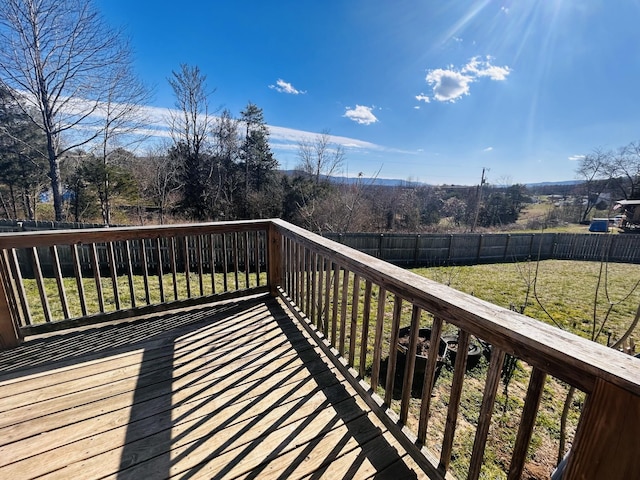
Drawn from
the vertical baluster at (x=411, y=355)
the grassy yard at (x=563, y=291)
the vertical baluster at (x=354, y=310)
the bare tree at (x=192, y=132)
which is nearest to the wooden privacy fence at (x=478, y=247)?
the grassy yard at (x=563, y=291)

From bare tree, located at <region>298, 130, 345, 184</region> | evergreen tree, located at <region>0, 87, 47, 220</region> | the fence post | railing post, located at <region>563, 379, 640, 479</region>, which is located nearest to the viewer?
railing post, located at <region>563, 379, 640, 479</region>

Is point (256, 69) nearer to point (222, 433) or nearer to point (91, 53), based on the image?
point (91, 53)

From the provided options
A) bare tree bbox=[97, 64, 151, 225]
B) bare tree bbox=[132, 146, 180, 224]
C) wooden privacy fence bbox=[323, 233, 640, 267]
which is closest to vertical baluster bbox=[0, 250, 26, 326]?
wooden privacy fence bbox=[323, 233, 640, 267]

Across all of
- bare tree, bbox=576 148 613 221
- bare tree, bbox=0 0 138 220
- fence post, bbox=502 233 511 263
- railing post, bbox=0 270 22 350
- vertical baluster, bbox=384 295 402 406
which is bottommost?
fence post, bbox=502 233 511 263

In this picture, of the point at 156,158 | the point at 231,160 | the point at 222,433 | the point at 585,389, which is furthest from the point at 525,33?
the point at 231,160

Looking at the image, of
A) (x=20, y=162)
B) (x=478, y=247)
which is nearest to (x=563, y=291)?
(x=478, y=247)

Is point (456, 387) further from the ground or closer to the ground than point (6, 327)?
further from the ground

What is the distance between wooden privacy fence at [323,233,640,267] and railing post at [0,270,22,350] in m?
8.48

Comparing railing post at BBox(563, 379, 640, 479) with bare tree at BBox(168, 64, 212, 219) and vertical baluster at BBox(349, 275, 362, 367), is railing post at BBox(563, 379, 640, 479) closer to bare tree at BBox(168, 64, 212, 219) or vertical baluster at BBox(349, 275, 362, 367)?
vertical baluster at BBox(349, 275, 362, 367)

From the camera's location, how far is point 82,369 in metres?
2.09

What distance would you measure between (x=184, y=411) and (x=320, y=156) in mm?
14902

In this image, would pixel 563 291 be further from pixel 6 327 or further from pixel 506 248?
pixel 6 327

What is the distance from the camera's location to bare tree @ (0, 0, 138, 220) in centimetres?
807

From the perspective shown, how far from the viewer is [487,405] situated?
3.53 ft
